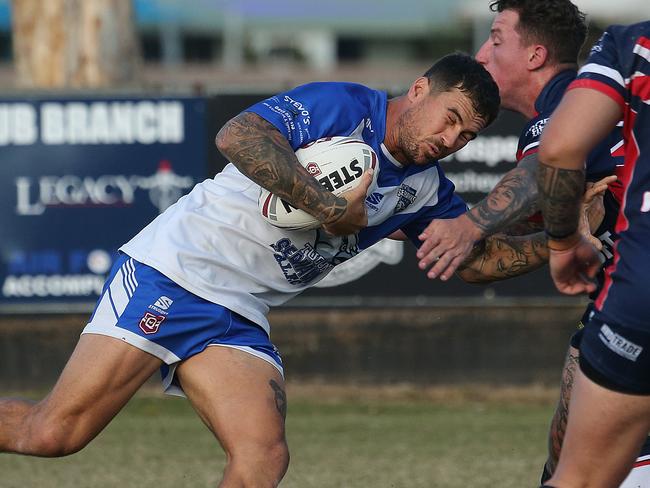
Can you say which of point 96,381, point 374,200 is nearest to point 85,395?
point 96,381

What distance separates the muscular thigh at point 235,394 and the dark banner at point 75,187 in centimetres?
454

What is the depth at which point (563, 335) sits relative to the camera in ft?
30.8

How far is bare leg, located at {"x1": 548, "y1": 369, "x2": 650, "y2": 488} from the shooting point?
3.71 metres

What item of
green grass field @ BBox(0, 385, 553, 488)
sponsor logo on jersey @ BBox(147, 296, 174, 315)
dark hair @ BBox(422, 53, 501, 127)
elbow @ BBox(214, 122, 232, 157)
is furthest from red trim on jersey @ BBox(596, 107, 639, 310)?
green grass field @ BBox(0, 385, 553, 488)

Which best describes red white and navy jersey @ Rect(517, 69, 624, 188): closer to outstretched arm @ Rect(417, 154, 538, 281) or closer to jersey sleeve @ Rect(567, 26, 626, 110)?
outstretched arm @ Rect(417, 154, 538, 281)

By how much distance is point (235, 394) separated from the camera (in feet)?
15.3

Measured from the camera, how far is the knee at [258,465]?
455 centimetres

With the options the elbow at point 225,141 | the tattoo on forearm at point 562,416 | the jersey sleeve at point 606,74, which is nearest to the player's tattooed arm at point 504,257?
the tattoo on forearm at point 562,416

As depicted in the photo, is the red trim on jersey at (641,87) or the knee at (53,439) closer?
the red trim on jersey at (641,87)

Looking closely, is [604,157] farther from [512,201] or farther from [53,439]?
[53,439]

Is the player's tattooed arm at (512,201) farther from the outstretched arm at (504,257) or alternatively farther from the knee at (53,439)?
the knee at (53,439)

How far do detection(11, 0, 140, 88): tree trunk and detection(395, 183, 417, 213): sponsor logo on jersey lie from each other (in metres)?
6.90

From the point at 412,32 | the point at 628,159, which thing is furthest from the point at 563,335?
the point at 412,32

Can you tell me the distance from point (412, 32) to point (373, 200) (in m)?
46.5
